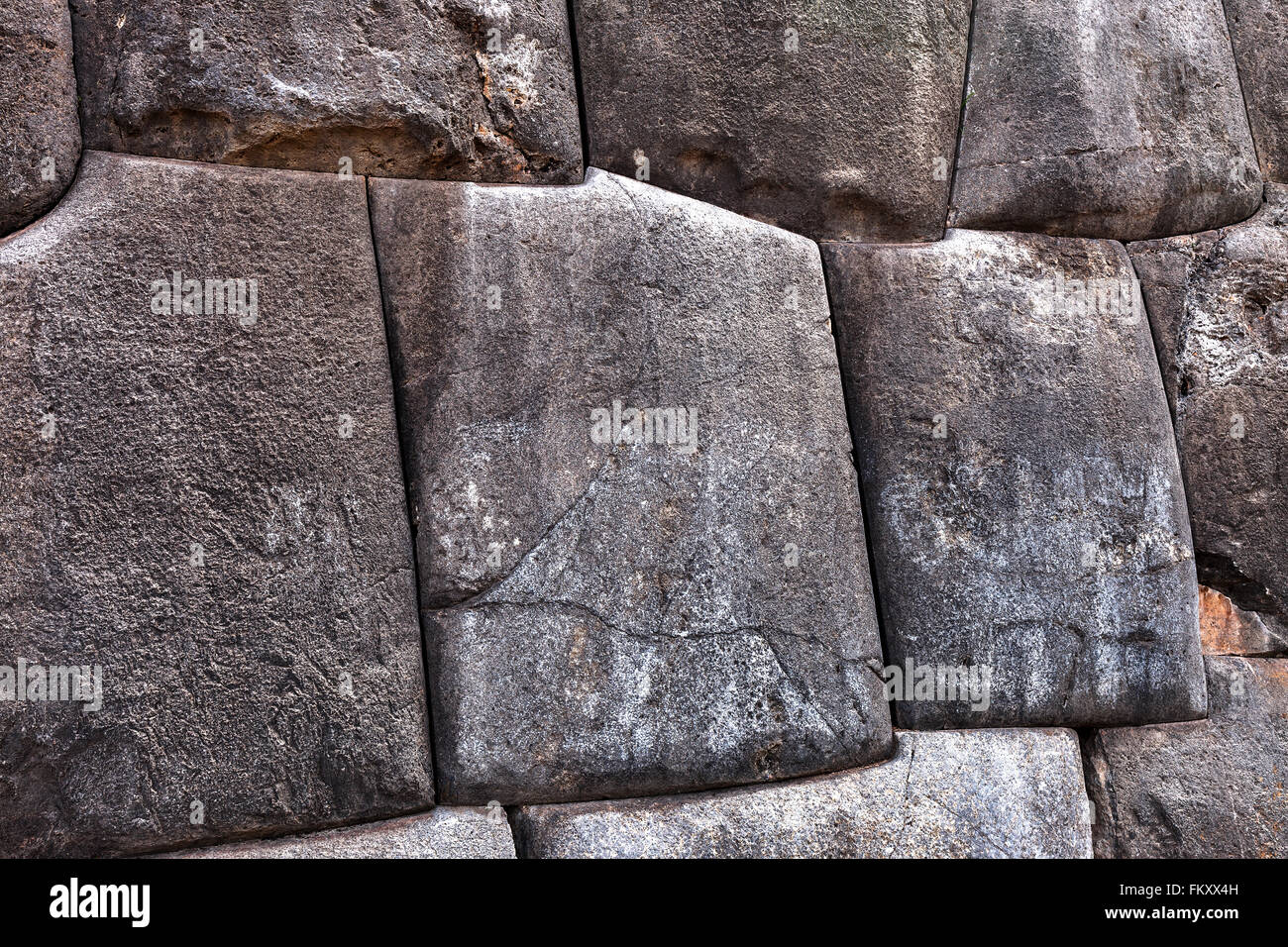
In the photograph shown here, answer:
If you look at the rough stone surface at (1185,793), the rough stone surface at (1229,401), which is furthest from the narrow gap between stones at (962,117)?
the rough stone surface at (1185,793)

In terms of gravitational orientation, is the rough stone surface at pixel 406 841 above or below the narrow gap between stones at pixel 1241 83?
below

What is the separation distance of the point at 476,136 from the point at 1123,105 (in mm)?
1649

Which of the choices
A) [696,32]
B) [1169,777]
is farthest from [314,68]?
[1169,777]

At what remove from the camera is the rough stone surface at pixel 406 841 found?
1995mm

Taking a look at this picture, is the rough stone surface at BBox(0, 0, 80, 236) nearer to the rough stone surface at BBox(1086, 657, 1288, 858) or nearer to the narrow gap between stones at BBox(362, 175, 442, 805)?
the narrow gap between stones at BBox(362, 175, 442, 805)

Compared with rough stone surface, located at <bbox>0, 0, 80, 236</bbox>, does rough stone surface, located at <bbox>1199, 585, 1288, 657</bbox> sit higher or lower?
lower

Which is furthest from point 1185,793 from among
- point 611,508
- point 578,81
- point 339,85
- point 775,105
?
point 339,85

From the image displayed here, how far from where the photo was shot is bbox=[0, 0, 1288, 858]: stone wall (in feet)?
6.45

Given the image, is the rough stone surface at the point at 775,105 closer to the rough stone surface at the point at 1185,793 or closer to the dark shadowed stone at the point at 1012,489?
the dark shadowed stone at the point at 1012,489

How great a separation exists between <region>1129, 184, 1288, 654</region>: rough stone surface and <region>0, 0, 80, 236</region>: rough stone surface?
8.13 ft

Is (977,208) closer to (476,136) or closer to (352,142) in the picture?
(476,136)

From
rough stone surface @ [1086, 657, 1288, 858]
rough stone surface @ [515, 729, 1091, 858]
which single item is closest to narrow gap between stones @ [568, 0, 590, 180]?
rough stone surface @ [515, 729, 1091, 858]

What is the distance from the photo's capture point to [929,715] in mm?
2500

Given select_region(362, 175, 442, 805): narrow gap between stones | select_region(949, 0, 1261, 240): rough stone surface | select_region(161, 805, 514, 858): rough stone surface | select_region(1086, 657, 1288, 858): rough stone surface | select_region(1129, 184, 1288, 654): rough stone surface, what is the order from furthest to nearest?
1. select_region(1129, 184, 1288, 654): rough stone surface
2. select_region(949, 0, 1261, 240): rough stone surface
3. select_region(1086, 657, 1288, 858): rough stone surface
4. select_region(362, 175, 442, 805): narrow gap between stones
5. select_region(161, 805, 514, 858): rough stone surface
